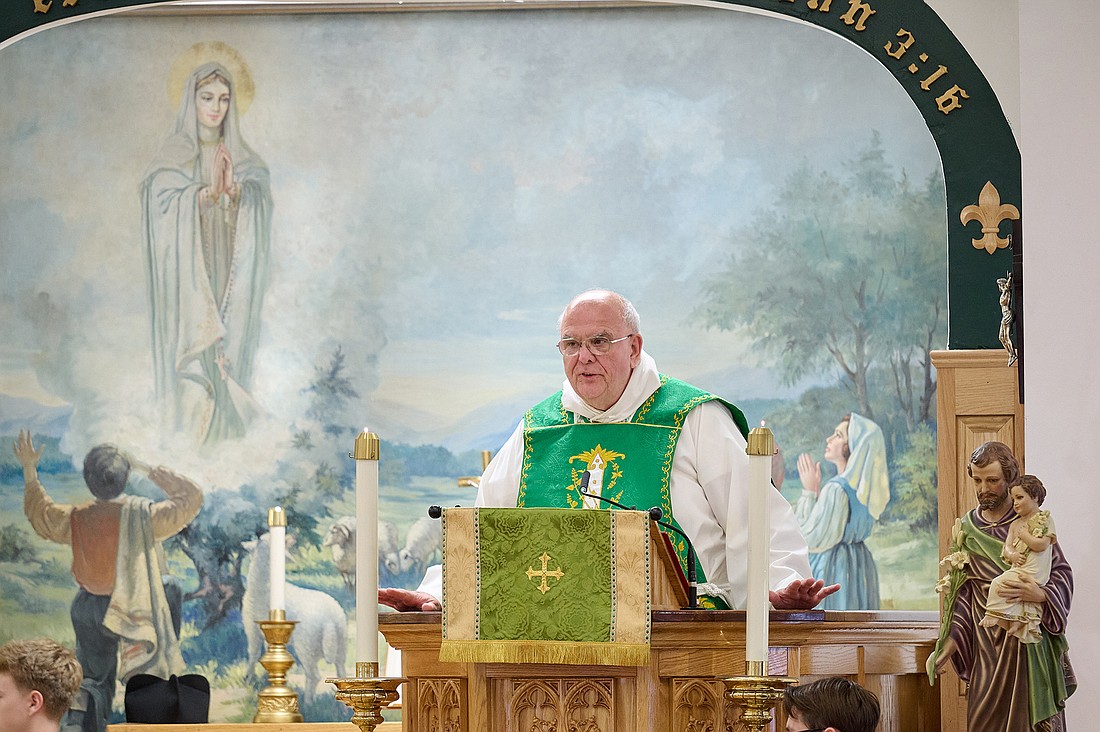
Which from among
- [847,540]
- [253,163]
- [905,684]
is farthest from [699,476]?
[253,163]

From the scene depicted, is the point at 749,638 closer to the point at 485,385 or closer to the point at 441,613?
the point at 441,613

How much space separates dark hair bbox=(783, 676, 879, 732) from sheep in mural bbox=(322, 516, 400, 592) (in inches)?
220

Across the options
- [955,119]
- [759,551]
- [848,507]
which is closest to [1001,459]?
[759,551]

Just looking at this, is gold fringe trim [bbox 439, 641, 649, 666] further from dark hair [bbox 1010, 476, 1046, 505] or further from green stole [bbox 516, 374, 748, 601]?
green stole [bbox 516, 374, 748, 601]

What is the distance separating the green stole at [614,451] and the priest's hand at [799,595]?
→ 44.5 inches

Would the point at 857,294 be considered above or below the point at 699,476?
above

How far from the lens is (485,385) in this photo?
9320 mm

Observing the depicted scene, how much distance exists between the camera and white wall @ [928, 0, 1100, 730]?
439cm

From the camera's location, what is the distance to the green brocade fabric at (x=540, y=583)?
3.36 metres

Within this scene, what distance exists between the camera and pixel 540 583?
11.2 ft

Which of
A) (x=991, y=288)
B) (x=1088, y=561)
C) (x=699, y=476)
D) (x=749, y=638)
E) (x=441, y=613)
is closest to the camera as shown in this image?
(x=749, y=638)

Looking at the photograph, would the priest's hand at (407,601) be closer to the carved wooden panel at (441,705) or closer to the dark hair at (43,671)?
the carved wooden panel at (441,705)

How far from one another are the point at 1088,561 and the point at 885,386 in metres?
4.66

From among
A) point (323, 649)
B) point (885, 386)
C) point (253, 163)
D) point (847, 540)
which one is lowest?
point (323, 649)
